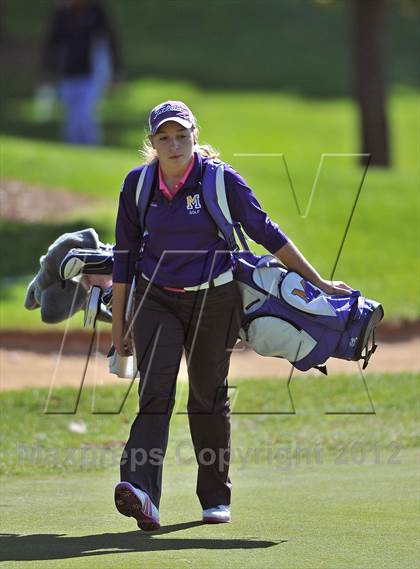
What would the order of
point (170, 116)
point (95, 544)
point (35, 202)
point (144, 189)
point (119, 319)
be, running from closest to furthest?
1. point (95, 544)
2. point (170, 116)
3. point (144, 189)
4. point (119, 319)
5. point (35, 202)

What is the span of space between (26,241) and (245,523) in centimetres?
1032

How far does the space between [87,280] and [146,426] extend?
133 cm

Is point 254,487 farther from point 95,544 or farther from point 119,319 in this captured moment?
point 95,544

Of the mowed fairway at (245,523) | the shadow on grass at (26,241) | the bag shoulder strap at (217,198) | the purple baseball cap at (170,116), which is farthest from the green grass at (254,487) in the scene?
the shadow on grass at (26,241)

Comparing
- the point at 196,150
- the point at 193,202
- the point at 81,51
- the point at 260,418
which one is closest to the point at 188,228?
the point at 193,202

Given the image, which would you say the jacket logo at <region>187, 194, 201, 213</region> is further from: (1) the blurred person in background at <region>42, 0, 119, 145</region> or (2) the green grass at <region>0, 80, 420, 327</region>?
(1) the blurred person in background at <region>42, 0, 119, 145</region>

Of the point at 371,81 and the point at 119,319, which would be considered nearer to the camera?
the point at 119,319

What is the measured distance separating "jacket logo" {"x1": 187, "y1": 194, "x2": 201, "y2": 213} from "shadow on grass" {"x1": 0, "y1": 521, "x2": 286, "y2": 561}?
1549 mm

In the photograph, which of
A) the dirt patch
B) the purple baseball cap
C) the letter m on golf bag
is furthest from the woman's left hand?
the dirt patch

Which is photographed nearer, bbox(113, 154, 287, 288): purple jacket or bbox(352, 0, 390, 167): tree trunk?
bbox(113, 154, 287, 288): purple jacket

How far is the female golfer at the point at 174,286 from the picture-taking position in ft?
21.7

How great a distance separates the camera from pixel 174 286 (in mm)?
6684

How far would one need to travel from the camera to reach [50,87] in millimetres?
22953

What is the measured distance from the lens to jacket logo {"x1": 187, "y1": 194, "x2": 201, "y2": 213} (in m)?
6.61
